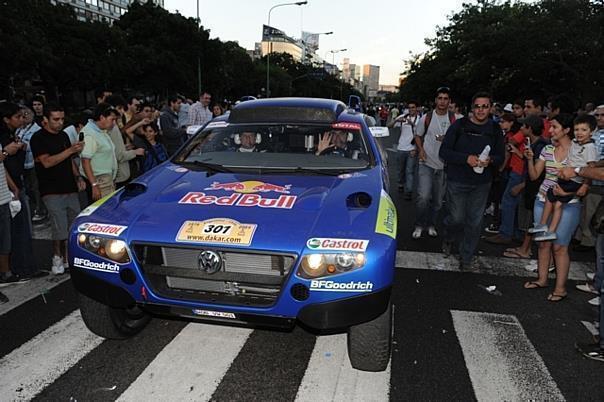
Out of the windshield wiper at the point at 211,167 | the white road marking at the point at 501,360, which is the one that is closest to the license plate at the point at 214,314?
the windshield wiper at the point at 211,167

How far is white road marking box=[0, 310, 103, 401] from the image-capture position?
3041 mm

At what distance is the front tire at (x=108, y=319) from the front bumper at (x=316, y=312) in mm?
311

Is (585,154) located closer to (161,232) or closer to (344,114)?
(344,114)

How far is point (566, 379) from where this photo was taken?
3281 mm

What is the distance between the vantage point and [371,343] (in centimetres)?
308

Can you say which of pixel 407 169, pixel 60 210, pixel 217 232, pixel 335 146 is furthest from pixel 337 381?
pixel 407 169

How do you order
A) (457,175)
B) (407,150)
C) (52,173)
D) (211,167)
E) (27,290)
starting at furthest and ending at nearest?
(407,150) → (457,175) → (52,173) → (27,290) → (211,167)

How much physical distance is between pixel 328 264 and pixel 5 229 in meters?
3.72

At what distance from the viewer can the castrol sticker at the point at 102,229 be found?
9.75 feet

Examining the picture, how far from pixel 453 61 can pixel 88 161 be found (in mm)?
45033

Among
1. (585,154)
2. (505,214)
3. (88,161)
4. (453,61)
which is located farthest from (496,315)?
(453,61)

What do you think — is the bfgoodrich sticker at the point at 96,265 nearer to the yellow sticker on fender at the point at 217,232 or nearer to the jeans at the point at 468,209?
the yellow sticker on fender at the point at 217,232

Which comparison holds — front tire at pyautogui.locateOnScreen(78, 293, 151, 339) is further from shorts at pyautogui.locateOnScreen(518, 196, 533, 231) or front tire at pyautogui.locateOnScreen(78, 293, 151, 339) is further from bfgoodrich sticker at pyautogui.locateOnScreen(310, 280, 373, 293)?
shorts at pyautogui.locateOnScreen(518, 196, 533, 231)

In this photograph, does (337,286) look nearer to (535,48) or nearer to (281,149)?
→ (281,149)
